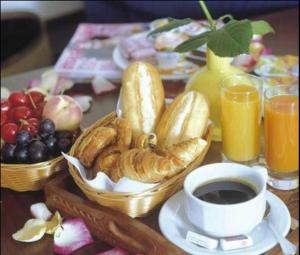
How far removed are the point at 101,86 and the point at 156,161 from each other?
22.7 inches

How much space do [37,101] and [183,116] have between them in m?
0.35

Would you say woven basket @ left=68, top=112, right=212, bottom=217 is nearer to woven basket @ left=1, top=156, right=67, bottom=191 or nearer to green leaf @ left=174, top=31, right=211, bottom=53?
woven basket @ left=1, top=156, right=67, bottom=191

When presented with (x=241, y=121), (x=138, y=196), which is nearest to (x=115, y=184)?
(x=138, y=196)

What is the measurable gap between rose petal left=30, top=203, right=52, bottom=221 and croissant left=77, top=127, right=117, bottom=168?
0.37 feet

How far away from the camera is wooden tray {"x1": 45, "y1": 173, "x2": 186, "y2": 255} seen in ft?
2.72

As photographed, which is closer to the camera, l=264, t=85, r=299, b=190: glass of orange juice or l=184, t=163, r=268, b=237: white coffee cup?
l=184, t=163, r=268, b=237: white coffee cup

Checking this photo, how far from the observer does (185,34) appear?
1.56 metres

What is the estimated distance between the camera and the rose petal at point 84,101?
4.24ft

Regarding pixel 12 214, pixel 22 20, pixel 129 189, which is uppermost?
pixel 129 189

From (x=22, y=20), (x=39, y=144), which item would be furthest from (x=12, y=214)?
(x=22, y=20)

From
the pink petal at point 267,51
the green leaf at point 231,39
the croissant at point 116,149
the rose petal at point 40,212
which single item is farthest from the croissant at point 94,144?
the pink petal at point 267,51

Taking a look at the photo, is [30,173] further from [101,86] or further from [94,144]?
[101,86]

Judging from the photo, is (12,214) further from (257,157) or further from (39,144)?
(257,157)

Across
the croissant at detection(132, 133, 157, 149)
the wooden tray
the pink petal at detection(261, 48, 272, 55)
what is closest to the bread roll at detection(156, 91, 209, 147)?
the croissant at detection(132, 133, 157, 149)
